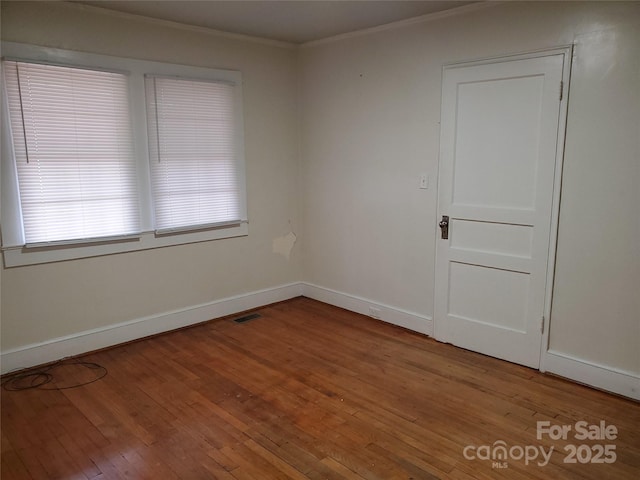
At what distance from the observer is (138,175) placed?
3.58 metres

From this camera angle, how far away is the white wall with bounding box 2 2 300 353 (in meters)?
3.14

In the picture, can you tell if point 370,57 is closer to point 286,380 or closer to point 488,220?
point 488,220

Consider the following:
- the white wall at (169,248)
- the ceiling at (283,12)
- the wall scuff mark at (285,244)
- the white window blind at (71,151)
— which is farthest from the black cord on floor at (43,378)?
the ceiling at (283,12)

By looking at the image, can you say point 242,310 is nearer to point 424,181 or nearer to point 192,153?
point 192,153

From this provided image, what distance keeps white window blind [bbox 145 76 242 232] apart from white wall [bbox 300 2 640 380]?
2.86 ft

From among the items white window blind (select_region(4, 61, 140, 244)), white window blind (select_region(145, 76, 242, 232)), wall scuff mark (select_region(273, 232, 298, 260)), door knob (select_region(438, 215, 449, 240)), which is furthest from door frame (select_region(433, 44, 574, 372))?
white window blind (select_region(4, 61, 140, 244))

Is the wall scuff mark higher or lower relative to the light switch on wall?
lower

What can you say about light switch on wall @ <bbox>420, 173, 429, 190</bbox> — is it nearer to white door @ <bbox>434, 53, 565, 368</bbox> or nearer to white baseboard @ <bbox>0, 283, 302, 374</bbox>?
white door @ <bbox>434, 53, 565, 368</bbox>

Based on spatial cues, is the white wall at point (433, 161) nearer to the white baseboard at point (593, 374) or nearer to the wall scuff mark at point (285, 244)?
the white baseboard at point (593, 374)

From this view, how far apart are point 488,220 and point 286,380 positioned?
1835mm

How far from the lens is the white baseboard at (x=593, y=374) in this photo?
277 cm

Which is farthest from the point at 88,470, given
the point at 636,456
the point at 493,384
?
the point at 636,456

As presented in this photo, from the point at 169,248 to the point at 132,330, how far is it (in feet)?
2.39

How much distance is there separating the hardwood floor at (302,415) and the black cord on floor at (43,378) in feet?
0.18
